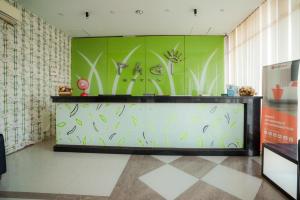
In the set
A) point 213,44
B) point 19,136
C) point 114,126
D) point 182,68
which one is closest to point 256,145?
point 114,126

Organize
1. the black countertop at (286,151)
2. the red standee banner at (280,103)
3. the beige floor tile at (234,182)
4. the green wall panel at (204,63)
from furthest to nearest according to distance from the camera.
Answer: the green wall panel at (204,63) → the red standee banner at (280,103) → the beige floor tile at (234,182) → the black countertop at (286,151)

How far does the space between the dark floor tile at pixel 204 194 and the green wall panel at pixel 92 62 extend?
13.6 ft

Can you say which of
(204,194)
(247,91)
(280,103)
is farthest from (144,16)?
(204,194)

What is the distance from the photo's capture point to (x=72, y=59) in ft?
17.6

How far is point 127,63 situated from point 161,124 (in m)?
2.99

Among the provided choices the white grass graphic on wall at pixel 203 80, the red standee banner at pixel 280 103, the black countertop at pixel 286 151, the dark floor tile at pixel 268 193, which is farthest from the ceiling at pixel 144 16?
the dark floor tile at pixel 268 193

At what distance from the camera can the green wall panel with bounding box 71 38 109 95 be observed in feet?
17.4

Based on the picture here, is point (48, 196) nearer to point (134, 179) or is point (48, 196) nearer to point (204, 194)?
point (134, 179)

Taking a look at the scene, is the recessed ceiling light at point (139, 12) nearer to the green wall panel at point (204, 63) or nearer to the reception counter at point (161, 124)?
the green wall panel at point (204, 63)

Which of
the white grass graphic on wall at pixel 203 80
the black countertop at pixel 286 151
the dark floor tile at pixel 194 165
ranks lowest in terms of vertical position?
the dark floor tile at pixel 194 165

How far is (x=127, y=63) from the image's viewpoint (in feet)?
17.2

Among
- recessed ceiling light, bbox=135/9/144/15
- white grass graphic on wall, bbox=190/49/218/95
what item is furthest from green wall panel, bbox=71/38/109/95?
white grass graphic on wall, bbox=190/49/218/95

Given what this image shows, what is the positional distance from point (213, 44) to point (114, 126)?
13.6 ft

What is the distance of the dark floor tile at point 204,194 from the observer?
1.68 meters
